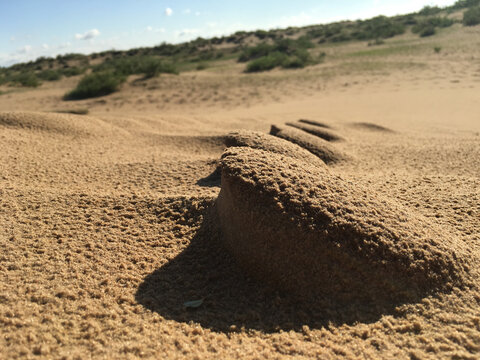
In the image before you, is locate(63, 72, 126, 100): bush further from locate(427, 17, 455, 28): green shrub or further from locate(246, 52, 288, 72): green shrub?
locate(427, 17, 455, 28): green shrub

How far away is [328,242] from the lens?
6.26 ft

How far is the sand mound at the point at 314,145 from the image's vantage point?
431 cm

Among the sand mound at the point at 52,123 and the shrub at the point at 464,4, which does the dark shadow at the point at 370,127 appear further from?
the shrub at the point at 464,4

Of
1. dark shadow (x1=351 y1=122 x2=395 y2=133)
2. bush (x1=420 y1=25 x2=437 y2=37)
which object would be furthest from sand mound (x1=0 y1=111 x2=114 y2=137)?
bush (x1=420 y1=25 x2=437 y2=37)

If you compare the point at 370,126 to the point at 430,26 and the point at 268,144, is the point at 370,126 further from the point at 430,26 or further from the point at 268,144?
the point at 430,26

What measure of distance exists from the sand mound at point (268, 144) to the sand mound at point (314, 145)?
30.3 inches

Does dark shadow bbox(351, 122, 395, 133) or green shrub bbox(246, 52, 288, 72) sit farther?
green shrub bbox(246, 52, 288, 72)

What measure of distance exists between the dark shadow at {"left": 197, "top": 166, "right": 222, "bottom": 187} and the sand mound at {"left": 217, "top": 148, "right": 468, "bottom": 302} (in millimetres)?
1180

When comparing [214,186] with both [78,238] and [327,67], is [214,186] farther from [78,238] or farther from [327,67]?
[327,67]

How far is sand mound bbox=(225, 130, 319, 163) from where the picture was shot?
11.0 feet

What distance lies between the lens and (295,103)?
398 inches

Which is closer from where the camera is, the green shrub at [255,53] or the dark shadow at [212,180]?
the dark shadow at [212,180]

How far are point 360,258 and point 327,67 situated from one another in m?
14.1

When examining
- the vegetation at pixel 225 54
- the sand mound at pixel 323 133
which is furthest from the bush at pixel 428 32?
the sand mound at pixel 323 133
